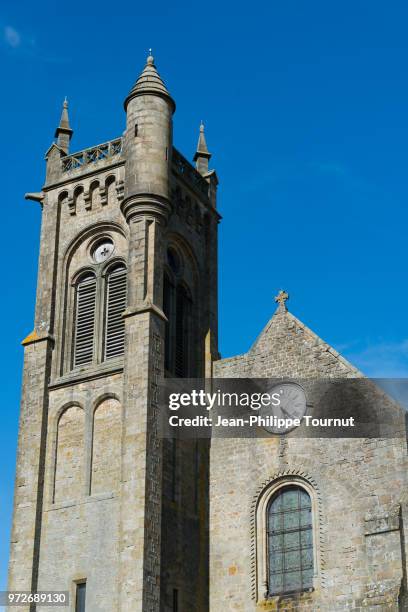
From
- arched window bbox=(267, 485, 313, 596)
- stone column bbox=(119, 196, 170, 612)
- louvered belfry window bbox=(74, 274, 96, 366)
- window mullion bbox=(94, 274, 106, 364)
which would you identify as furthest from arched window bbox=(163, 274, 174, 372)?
arched window bbox=(267, 485, 313, 596)

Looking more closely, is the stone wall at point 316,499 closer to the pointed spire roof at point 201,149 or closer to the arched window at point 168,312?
the arched window at point 168,312

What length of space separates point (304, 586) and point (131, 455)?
542 cm

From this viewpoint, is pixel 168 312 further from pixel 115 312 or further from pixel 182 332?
pixel 115 312

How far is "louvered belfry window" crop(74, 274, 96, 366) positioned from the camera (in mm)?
32906

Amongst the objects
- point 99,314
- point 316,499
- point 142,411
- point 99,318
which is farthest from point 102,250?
point 316,499

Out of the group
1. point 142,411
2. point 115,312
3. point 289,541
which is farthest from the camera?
point 115,312

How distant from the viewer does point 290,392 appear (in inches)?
1219

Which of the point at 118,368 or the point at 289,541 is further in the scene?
the point at 118,368

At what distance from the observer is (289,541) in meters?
29.0

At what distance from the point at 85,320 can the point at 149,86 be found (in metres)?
7.18

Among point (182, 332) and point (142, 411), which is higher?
point (182, 332)

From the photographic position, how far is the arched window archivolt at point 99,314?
32.4 metres

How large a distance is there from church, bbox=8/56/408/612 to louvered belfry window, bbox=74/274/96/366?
0.06 m

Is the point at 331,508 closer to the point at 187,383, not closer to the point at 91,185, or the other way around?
the point at 187,383
